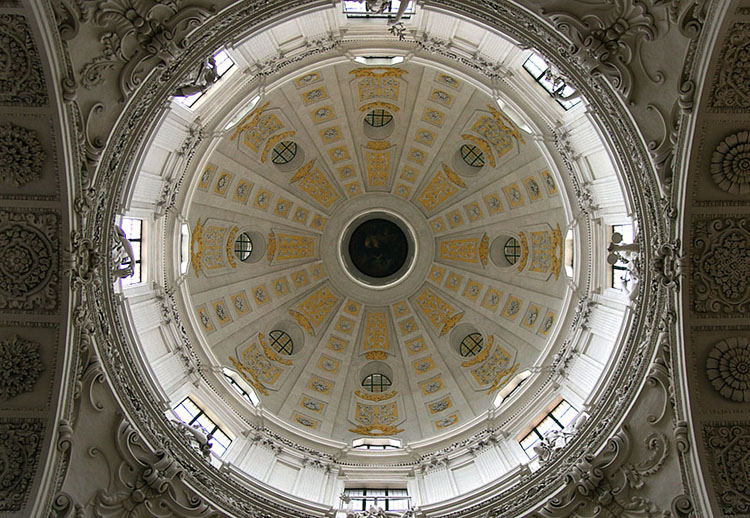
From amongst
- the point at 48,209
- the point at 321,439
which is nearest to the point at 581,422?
the point at 321,439

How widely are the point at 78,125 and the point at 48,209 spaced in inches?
90.5

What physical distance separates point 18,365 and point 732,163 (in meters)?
18.1

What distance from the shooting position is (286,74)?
23.1m

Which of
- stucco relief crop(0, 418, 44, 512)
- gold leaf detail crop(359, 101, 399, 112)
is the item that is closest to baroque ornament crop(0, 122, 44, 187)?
stucco relief crop(0, 418, 44, 512)

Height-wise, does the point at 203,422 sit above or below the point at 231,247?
below

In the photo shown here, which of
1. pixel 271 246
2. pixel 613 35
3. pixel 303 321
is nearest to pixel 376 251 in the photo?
pixel 303 321

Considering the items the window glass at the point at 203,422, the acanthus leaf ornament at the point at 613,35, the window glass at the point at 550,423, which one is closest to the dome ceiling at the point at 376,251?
the window glass at the point at 550,423

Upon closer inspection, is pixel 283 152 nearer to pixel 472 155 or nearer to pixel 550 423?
pixel 472 155

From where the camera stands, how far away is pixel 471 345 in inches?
1201

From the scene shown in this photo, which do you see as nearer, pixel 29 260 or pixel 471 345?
pixel 29 260

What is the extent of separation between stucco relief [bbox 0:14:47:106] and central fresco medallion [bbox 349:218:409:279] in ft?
69.3

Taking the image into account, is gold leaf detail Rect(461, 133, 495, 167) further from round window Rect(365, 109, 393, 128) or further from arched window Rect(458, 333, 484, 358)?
arched window Rect(458, 333, 484, 358)

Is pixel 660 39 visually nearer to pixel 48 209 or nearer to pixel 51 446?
pixel 48 209

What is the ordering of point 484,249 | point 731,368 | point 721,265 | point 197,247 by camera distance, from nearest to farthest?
point 721,265
point 731,368
point 197,247
point 484,249
